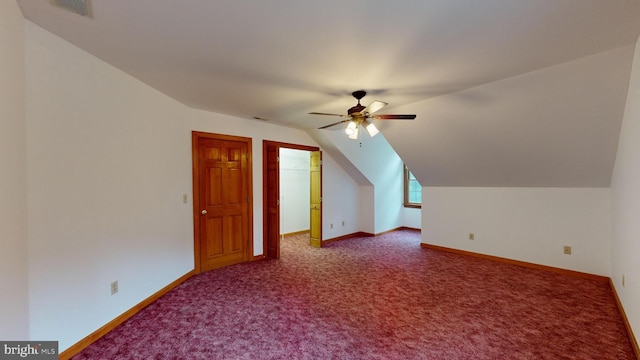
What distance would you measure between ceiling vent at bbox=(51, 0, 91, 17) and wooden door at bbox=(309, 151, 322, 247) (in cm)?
403

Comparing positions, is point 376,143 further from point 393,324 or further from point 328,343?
point 328,343

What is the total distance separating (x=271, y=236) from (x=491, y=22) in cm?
409

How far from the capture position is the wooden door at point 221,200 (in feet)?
12.3

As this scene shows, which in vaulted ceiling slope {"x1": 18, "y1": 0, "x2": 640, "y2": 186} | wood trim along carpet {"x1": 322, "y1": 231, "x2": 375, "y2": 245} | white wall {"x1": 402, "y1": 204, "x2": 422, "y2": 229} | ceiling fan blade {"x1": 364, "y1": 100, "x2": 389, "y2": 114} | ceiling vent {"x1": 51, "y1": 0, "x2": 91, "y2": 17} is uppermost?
ceiling vent {"x1": 51, "y1": 0, "x2": 91, "y2": 17}

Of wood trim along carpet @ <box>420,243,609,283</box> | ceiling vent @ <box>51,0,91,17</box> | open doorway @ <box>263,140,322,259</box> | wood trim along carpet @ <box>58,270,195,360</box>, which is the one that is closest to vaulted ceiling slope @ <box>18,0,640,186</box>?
ceiling vent @ <box>51,0,91,17</box>

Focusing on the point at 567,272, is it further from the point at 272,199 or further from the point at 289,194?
the point at 289,194

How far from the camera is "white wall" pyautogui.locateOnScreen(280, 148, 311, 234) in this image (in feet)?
20.7

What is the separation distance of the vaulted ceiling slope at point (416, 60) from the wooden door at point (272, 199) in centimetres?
95

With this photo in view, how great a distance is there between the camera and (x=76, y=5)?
154cm

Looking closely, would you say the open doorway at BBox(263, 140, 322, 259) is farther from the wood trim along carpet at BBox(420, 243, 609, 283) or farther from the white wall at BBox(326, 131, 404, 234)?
the wood trim along carpet at BBox(420, 243, 609, 283)

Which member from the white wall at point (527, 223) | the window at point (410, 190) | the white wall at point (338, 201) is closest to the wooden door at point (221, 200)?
the white wall at point (338, 201)

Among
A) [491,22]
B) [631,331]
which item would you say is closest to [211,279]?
[491,22]

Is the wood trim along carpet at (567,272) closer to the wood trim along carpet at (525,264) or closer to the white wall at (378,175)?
the wood trim along carpet at (525,264)

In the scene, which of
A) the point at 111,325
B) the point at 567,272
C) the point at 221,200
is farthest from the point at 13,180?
the point at 567,272
